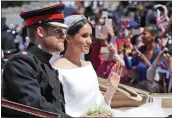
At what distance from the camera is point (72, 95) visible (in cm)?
321

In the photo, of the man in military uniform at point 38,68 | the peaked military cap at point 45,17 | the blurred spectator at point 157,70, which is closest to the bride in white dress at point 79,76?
the man in military uniform at point 38,68

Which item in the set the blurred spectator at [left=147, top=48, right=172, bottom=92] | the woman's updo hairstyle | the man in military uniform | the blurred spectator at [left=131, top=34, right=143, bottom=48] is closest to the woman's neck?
the woman's updo hairstyle

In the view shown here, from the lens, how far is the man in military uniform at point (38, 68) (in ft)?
8.29

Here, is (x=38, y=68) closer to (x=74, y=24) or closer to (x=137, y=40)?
(x=74, y=24)

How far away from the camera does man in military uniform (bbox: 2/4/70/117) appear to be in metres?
2.53

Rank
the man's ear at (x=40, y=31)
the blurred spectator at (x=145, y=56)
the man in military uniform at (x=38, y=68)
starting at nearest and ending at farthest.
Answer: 1. the man in military uniform at (x=38, y=68)
2. the man's ear at (x=40, y=31)
3. the blurred spectator at (x=145, y=56)

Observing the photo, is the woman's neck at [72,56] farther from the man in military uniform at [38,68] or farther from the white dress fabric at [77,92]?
the man in military uniform at [38,68]

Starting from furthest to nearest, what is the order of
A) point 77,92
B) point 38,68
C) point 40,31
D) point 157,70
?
point 157,70
point 77,92
point 40,31
point 38,68

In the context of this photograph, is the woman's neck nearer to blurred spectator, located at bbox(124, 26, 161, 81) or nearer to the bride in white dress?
the bride in white dress

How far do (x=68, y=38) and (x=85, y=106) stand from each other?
1.81 feet

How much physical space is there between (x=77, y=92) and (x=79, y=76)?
0.41ft

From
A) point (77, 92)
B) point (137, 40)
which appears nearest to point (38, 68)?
point (77, 92)

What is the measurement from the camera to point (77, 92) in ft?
10.5

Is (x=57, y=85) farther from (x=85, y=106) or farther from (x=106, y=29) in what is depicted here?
(x=106, y=29)
